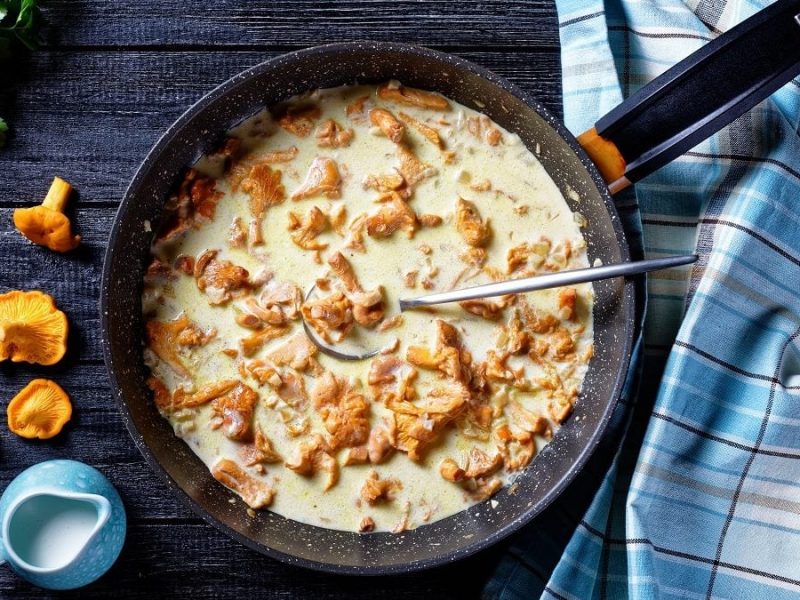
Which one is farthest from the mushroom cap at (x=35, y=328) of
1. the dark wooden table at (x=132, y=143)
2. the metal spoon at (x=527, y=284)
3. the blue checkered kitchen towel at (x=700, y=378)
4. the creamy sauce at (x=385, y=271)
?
the blue checkered kitchen towel at (x=700, y=378)

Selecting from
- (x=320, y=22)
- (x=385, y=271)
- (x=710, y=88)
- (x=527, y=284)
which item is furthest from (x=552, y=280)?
(x=320, y=22)

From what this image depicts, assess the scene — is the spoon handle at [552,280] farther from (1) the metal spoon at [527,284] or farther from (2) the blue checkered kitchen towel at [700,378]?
(2) the blue checkered kitchen towel at [700,378]

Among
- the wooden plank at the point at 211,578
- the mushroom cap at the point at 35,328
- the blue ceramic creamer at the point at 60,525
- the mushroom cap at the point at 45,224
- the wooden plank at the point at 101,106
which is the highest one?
the wooden plank at the point at 101,106

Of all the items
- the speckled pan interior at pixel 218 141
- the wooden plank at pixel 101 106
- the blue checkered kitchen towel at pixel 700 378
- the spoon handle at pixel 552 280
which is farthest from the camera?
the wooden plank at pixel 101 106

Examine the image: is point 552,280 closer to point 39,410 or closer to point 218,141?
point 218,141

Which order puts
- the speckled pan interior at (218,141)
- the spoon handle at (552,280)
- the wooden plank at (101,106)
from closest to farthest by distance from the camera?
the spoon handle at (552,280), the speckled pan interior at (218,141), the wooden plank at (101,106)

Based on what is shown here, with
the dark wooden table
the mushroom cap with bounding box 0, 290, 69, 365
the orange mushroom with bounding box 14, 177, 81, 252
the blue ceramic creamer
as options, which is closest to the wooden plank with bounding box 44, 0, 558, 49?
the dark wooden table
